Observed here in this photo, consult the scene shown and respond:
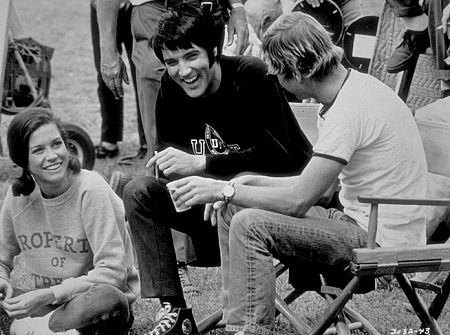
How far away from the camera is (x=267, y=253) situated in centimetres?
262

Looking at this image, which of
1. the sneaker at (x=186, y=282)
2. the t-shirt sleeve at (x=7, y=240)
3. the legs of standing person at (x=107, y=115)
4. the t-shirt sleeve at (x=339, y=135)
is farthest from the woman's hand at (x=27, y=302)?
the legs of standing person at (x=107, y=115)

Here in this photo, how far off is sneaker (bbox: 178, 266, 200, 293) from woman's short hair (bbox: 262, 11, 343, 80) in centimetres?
124

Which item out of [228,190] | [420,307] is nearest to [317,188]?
[228,190]

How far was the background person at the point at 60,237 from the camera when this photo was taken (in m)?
3.01

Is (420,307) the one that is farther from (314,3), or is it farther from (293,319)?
(314,3)

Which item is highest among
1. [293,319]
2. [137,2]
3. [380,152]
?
[137,2]

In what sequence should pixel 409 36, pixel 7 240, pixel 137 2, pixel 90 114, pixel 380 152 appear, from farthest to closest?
pixel 90 114
pixel 137 2
pixel 409 36
pixel 7 240
pixel 380 152

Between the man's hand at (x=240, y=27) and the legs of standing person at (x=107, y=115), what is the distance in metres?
1.13

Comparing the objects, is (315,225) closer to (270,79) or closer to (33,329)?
(270,79)

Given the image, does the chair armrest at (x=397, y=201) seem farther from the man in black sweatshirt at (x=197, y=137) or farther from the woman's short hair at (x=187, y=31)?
the woman's short hair at (x=187, y=31)

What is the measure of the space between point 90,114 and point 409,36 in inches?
166

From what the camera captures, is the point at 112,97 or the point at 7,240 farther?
the point at 112,97

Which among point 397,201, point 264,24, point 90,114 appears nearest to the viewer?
point 397,201

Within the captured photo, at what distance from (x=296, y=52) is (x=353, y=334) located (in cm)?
114
